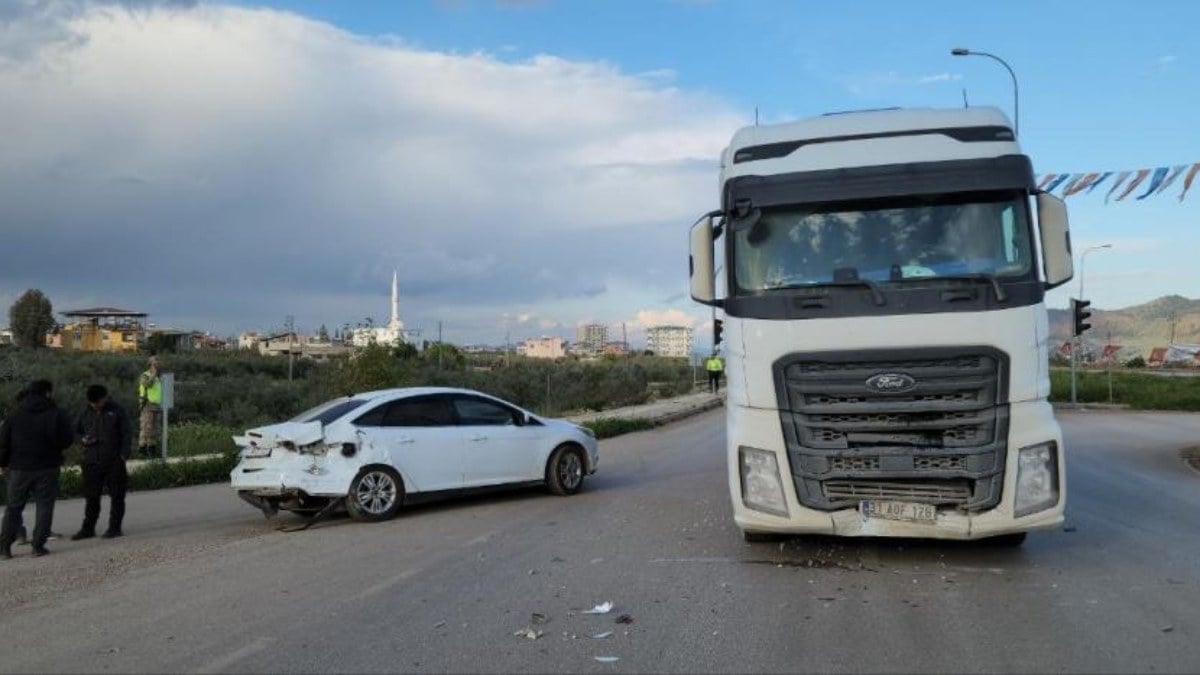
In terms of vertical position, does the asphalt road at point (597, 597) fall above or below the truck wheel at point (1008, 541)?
below

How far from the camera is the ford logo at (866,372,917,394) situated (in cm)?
733

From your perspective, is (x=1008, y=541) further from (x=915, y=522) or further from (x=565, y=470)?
(x=565, y=470)

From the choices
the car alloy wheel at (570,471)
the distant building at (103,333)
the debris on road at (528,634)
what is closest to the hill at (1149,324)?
the distant building at (103,333)

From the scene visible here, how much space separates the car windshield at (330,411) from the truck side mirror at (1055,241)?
304 inches

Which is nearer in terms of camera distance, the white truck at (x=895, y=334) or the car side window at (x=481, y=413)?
the white truck at (x=895, y=334)

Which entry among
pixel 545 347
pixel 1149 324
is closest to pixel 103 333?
pixel 545 347

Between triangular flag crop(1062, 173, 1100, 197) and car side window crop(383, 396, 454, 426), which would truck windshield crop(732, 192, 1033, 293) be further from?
triangular flag crop(1062, 173, 1100, 197)

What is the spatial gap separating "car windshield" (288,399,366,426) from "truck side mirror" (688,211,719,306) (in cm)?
516

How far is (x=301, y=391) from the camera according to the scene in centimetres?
3128

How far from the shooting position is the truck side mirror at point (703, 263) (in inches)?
323

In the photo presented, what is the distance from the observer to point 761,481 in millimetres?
7809

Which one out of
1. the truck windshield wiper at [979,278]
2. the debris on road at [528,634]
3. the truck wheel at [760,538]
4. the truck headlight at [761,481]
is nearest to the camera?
the debris on road at [528,634]

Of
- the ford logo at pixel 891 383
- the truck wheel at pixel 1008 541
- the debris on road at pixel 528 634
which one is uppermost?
the ford logo at pixel 891 383

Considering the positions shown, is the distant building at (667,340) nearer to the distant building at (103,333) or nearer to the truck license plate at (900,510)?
the distant building at (103,333)
